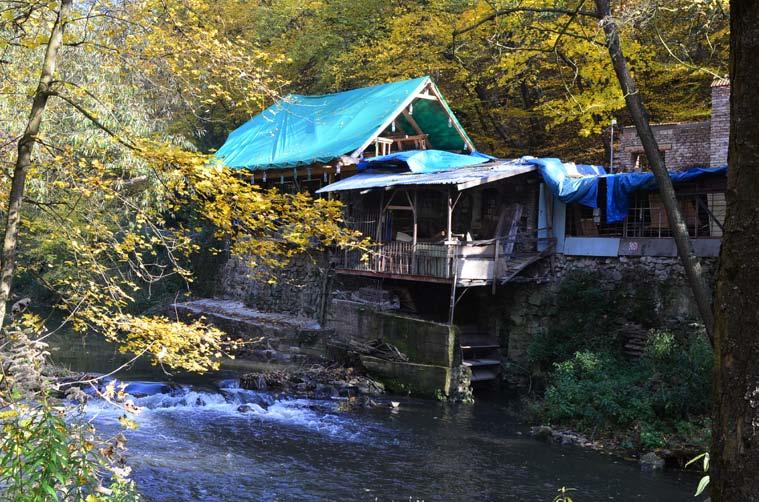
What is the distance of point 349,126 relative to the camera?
82.2 feet

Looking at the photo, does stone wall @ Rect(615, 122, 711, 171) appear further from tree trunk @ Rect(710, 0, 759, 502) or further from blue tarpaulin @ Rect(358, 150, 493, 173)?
tree trunk @ Rect(710, 0, 759, 502)

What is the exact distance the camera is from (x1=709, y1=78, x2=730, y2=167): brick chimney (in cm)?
1669

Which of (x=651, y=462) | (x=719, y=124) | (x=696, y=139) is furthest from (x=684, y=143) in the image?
(x=651, y=462)

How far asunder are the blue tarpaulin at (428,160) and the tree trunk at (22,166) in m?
16.1

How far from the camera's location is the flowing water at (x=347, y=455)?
11062 millimetres

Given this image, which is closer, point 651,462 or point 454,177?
point 651,462

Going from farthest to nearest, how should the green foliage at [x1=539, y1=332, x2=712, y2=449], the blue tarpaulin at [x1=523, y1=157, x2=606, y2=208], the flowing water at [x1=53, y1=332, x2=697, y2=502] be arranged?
the blue tarpaulin at [x1=523, y1=157, x2=606, y2=208] < the green foliage at [x1=539, y1=332, x2=712, y2=449] < the flowing water at [x1=53, y1=332, x2=697, y2=502]

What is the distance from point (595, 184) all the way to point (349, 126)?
9.73 metres

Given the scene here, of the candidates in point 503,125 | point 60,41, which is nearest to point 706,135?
point 503,125

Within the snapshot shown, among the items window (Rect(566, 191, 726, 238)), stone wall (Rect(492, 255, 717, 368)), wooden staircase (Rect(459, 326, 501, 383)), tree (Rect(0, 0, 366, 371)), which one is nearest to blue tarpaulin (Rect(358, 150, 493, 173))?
window (Rect(566, 191, 726, 238))

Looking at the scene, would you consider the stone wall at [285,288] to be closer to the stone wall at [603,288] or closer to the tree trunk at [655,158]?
the stone wall at [603,288]

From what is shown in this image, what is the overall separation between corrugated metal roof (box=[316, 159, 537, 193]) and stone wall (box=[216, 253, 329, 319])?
168 inches

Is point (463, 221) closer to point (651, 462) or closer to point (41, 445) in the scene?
point (651, 462)

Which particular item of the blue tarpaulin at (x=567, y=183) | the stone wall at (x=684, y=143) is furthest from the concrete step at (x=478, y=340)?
the stone wall at (x=684, y=143)
